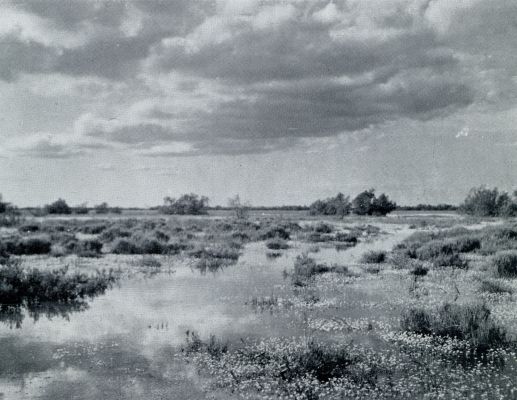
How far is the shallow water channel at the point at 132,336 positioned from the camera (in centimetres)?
821

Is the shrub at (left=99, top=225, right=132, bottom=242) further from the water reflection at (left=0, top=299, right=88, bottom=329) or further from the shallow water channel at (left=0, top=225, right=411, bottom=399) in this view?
the water reflection at (left=0, top=299, right=88, bottom=329)

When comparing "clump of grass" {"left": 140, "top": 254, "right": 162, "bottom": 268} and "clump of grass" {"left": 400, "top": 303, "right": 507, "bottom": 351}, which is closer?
"clump of grass" {"left": 400, "top": 303, "right": 507, "bottom": 351}

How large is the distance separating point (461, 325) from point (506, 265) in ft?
33.9

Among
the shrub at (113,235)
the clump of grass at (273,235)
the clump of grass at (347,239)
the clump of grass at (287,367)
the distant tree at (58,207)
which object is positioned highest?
the distant tree at (58,207)

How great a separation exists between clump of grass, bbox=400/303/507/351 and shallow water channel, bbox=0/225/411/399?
9.37 ft

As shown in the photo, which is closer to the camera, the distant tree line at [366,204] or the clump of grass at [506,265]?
the clump of grass at [506,265]

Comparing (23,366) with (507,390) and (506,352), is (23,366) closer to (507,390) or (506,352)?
(507,390)

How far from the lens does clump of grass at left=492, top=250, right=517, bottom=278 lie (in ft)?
63.0

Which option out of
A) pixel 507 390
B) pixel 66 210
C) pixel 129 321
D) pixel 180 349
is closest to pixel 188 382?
pixel 180 349

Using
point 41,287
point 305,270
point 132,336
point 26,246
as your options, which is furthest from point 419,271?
point 26,246

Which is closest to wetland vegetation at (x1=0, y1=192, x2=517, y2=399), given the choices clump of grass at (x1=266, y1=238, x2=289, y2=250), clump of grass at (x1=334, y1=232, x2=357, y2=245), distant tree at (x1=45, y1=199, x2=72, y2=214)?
clump of grass at (x1=266, y1=238, x2=289, y2=250)

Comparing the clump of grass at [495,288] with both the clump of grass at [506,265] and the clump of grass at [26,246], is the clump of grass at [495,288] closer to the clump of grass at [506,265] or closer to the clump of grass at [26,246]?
the clump of grass at [506,265]

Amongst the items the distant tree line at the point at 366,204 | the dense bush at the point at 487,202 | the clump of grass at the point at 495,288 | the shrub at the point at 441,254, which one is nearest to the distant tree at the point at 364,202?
the distant tree line at the point at 366,204

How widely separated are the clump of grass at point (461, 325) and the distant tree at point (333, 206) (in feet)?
246
